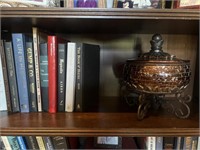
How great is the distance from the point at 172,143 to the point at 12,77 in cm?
61

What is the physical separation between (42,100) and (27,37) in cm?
22

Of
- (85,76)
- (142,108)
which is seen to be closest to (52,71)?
(85,76)

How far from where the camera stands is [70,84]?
0.63m

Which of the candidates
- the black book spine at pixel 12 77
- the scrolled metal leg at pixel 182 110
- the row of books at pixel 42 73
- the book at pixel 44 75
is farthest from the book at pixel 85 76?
the scrolled metal leg at pixel 182 110

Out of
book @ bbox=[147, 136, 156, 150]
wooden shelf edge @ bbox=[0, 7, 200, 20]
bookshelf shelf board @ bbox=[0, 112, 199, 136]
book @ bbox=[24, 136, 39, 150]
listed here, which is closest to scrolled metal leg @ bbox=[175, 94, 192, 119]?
bookshelf shelf board @ bbox=[0, 112, 199, 136]

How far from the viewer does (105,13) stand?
1.62 ft

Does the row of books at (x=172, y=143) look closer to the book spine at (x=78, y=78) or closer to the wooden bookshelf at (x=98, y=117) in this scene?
the wooden bookshelf at (x=98, y=117)

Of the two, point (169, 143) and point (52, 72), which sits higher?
point (52, 72)

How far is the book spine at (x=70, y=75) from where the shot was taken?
24.2 inches

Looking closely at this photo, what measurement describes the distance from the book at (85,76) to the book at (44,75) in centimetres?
11

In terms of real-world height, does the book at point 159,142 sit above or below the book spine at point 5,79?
below

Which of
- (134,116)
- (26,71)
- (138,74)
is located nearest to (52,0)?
(26,71)

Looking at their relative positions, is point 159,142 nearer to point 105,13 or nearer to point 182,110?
point 182,110

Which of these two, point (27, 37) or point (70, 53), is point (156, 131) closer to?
point (70, 53)
